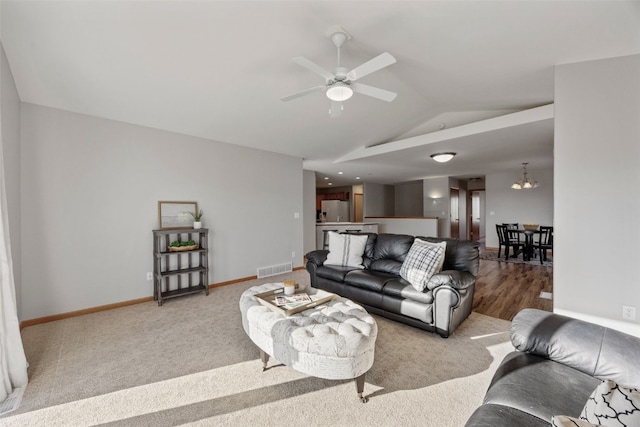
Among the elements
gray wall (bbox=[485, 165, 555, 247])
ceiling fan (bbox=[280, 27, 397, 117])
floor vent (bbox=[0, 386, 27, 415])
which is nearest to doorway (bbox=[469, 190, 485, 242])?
gray wall (bbox=[485, 165, 555, 247])

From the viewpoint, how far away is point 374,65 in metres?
2.02

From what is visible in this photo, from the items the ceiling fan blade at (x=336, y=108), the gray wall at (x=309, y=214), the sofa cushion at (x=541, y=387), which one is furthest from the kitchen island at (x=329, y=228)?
the sofa cushion at (x=541, y=387)

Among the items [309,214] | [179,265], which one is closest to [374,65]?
[179,265]

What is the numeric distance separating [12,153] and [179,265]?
2152 millimetres

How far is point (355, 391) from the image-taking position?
71.8 inches

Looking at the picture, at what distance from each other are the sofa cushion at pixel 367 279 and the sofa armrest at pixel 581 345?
1436 millimetres

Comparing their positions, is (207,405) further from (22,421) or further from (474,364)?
(474,364)

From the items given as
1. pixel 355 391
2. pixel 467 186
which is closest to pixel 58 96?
pixel 355 391

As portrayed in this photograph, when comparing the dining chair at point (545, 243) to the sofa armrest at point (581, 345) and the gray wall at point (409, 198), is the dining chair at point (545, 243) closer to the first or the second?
the gray wall at point (409, 198)

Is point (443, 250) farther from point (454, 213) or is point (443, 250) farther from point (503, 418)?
point (454, 213)

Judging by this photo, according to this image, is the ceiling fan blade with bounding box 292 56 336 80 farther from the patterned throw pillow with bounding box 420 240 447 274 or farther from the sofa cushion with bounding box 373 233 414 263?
the sofa cushion with bounding box 373 233 414 263

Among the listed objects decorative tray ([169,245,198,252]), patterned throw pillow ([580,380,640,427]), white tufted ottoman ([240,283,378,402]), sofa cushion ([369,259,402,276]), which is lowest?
white tufted ottoman ([240,283,378,402])

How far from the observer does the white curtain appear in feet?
5.83

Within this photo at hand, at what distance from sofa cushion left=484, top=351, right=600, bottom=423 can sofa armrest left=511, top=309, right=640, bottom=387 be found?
0.17 feet
